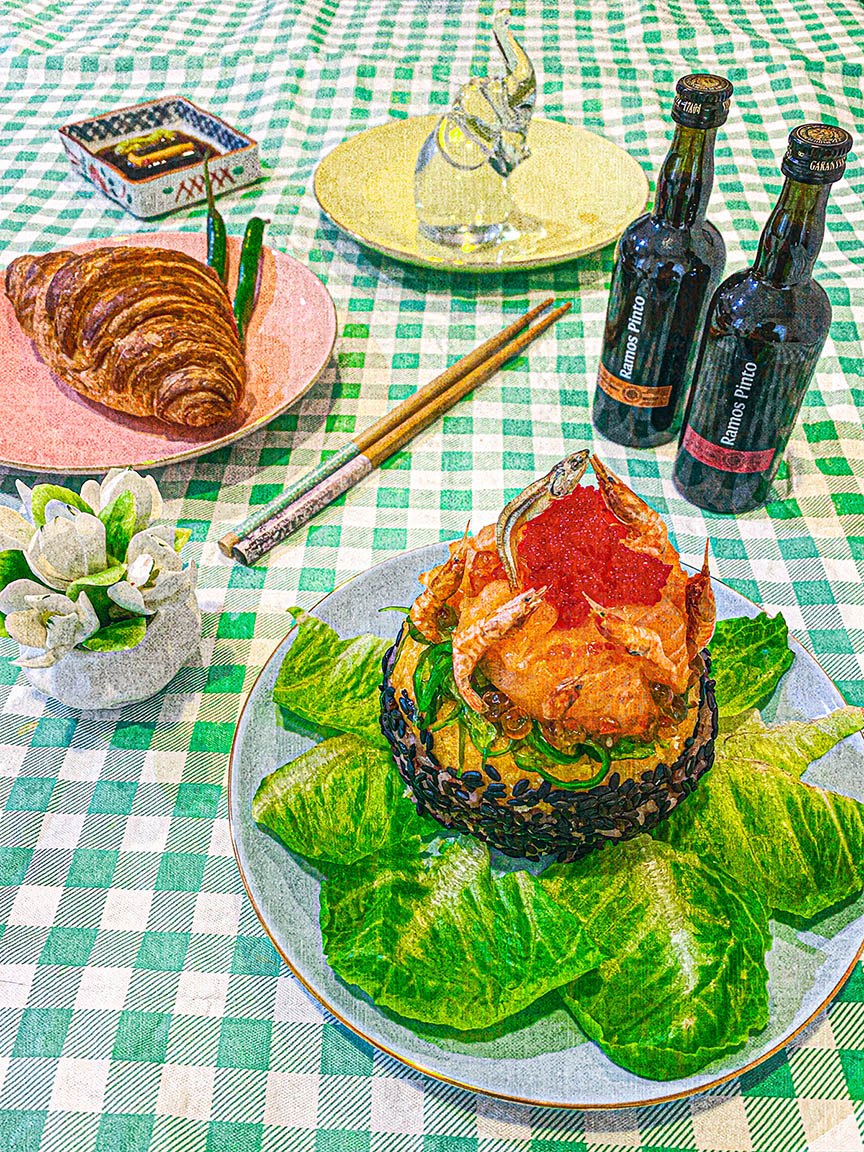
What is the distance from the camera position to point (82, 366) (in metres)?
1.44

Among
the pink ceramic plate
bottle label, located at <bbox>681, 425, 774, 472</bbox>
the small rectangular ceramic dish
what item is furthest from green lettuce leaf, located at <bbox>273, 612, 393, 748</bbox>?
the small rectangular ceramic dish

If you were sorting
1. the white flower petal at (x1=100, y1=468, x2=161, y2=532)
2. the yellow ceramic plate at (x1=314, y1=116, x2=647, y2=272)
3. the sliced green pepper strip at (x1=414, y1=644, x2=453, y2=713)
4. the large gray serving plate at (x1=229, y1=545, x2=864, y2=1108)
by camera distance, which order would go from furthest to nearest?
the yellow ceramic plate at (x1=314, y1=116, x2=647, y2=272) → the white flower petal at (x1=100, y1=468, x2=161, y2=532) → the sliced green pepper strip at (x1=414, y1=644, x2=453, y2=713) → the large gray serving plate at (x1=229, y1=545, x2=864, y2=1108)

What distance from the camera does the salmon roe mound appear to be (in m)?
0.79

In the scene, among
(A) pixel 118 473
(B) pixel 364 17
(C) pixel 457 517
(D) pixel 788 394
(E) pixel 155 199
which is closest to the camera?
(A) pixel 118 473

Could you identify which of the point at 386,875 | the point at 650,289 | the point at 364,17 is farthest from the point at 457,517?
the point at 364,17

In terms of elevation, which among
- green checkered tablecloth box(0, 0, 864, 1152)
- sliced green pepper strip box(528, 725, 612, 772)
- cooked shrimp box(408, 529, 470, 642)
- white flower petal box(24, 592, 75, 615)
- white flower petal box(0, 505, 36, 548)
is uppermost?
cooked shrimp box(408, 529, 470, 642)

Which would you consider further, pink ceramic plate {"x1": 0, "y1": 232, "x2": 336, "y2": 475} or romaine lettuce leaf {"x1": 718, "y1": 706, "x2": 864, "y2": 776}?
pink ceramic plate {"x1": 0, "y1": 232, "x2": 336, "y2": 475}

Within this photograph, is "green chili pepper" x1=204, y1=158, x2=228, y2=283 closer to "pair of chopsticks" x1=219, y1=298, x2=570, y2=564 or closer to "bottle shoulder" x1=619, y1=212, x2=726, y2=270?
"pair of chopsticks" x1=219, y1=298, x2=570, y2=564

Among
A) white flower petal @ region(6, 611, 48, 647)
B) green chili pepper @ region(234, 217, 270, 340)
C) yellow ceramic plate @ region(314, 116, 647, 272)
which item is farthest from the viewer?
yellow ceramic plate @ region(314, 116, 647, 272)

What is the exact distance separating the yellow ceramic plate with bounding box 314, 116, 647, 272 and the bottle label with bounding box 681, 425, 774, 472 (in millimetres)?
551

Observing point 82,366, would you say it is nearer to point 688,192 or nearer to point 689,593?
point 688,192

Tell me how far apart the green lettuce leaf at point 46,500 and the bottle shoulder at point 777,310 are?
810mm

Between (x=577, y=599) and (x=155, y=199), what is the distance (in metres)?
1.55

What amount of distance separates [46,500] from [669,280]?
83 cm
